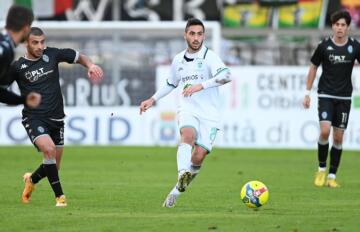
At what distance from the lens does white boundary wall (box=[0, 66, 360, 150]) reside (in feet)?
93.0

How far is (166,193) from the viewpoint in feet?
53.4

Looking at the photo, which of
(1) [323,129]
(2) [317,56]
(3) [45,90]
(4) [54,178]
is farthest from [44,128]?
(2) [317,56]

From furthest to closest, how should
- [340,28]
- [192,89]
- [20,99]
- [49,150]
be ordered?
[340,28] → [49,150] → [192,89] → [20,99]

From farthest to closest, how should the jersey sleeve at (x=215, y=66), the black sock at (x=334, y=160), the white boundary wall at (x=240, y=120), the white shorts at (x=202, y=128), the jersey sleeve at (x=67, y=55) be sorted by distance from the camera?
the white boundary wall at (x=240, y=120), the black sock at (x=334, y=160), the jersey sleeve at (x=67, y=55), the white shorts at (x=202, y=128), the jersey sleeve at (x=215, y=66)

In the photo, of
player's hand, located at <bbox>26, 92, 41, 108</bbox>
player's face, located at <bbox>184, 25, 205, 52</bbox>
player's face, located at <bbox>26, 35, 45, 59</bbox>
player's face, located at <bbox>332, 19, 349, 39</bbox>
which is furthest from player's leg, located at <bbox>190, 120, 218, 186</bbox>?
player's face, located at <bbox>332, 19, 349, 39</bbox>

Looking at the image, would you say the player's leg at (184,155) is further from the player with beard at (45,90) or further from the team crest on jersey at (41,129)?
the team crest on jersey at (41,129)

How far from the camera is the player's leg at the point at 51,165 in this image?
46.0 feet

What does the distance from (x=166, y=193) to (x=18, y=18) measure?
5449 mm

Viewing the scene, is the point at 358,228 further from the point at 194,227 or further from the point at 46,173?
the point at 46,173

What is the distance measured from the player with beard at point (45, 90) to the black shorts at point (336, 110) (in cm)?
487

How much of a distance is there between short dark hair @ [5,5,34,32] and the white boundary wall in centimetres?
1668

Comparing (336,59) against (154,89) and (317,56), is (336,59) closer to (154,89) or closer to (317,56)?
(317,56)

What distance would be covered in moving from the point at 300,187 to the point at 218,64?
4292 mm

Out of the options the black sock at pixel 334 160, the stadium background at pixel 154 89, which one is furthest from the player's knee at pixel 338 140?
the stadium background at pixel 154 89
